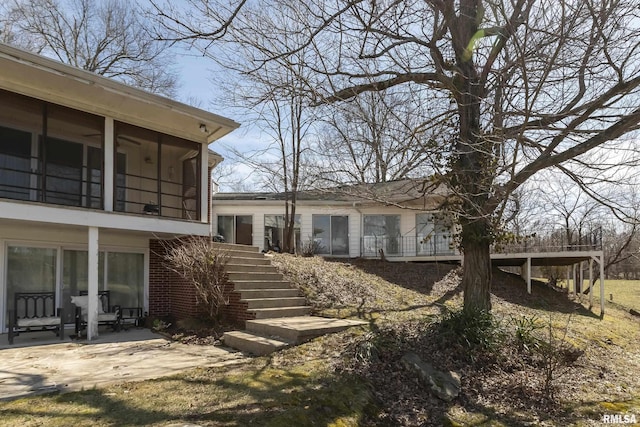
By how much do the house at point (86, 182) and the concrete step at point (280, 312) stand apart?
2.07m

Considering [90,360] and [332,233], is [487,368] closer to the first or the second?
[90,360]

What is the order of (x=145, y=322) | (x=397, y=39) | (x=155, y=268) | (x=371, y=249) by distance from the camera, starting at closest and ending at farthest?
(x=397, y=39)
(x=145, y=322)
(x=155, y=268)
(x=371, y=249)

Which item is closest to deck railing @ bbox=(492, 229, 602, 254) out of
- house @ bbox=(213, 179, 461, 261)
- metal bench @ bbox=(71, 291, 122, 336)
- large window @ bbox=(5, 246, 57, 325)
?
house @ bbox=(213, 179, 461, 261)

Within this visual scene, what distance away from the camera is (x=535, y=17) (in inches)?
237

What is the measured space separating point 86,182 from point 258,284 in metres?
4.70

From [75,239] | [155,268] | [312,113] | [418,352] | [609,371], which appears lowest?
[609,371]

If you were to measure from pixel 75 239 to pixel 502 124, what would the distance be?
9441 mm

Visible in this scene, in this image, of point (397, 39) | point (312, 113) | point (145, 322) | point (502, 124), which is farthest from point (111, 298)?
point (502, 124)

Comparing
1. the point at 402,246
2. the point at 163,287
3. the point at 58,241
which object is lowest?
the point at 163,287

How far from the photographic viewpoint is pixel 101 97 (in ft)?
31.0

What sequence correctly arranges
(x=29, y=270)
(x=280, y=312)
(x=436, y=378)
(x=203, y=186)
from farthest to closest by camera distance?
(x=203, y=186) < (x=29, y=270) < (x=280, y=312) < (x=436, y=378)

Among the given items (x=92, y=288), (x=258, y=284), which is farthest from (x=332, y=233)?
(x=92, y=288)

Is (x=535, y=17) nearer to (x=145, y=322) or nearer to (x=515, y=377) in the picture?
(x=515, y=377)

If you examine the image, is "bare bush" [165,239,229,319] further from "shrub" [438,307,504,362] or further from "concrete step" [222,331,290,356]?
"shrub" [438,307,504,362]
